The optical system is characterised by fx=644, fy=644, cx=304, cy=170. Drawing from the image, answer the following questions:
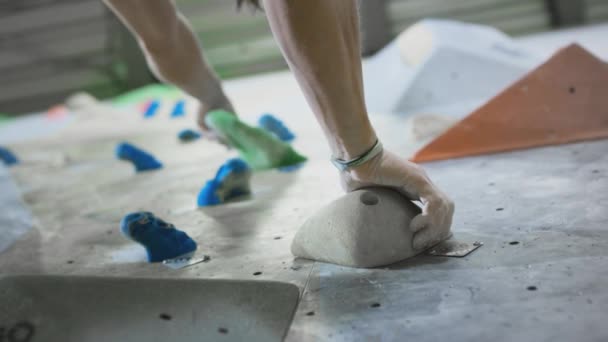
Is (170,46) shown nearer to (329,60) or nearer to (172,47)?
(172,47)

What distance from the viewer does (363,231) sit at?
116cm

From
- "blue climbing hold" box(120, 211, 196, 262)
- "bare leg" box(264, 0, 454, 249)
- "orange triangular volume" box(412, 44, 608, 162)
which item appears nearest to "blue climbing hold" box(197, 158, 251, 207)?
"blue climbing hold" box(120, 211, 196, 262)

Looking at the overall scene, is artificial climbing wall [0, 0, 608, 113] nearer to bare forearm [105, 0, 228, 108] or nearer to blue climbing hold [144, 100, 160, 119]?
blue climbing hold [144, 100, 160, 119]

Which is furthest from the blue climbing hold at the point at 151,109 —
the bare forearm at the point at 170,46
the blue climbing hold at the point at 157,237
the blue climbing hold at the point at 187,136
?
the blue climbing hold at the point at 157,237

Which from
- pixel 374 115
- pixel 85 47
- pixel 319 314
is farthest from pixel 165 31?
pixel 85 47

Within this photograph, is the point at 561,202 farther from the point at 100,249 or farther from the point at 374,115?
the point at 374,115

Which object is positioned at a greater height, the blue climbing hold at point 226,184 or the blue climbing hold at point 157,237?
the blue climbing hold at point 157,237

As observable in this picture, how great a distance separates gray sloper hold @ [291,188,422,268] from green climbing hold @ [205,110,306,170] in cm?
84

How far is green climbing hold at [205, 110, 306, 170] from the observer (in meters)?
2.02

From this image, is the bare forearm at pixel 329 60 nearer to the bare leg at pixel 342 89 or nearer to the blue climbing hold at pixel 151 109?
the bare leg at pixel 342 89

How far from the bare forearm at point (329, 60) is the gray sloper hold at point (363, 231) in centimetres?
10

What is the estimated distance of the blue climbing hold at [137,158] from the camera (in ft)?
8.42

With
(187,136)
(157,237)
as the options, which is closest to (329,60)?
(157,237)

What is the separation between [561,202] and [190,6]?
595 centimetres
